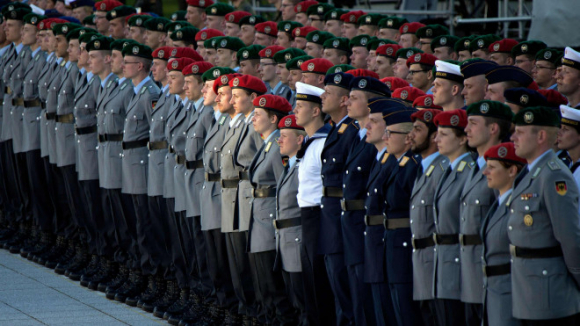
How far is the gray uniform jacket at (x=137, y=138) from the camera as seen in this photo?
10.3m

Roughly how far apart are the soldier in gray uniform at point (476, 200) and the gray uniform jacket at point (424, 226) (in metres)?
0.27

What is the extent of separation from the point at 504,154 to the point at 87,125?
18.9 ft

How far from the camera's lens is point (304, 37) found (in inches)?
458

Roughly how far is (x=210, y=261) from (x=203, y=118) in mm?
1223

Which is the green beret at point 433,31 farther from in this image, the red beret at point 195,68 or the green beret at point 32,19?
the green beret at point 32,19

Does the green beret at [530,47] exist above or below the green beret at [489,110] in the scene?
below

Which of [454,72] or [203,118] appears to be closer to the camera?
[454,72]

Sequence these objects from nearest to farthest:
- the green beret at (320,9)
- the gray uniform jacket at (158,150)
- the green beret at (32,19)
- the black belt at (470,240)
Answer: the black belt at (470,240) → the gray uniform jacket at (158,150) → the green beret at (32,19) → the green beret at (320,9)

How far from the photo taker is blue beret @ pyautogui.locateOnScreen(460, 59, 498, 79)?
7840 millimetres

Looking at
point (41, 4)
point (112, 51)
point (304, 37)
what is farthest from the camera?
point (41, 4)

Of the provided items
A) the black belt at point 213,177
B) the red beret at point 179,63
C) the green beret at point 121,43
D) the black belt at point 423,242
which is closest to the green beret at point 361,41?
the red beret at point 179,63

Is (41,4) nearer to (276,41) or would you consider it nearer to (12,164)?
(12,164)

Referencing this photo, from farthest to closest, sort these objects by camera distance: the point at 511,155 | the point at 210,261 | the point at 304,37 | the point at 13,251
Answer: the point at 13,251 < the point at 304,37 < the point at 210,261 < the point at 511,155

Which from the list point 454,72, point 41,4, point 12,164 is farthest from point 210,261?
point 41,4
